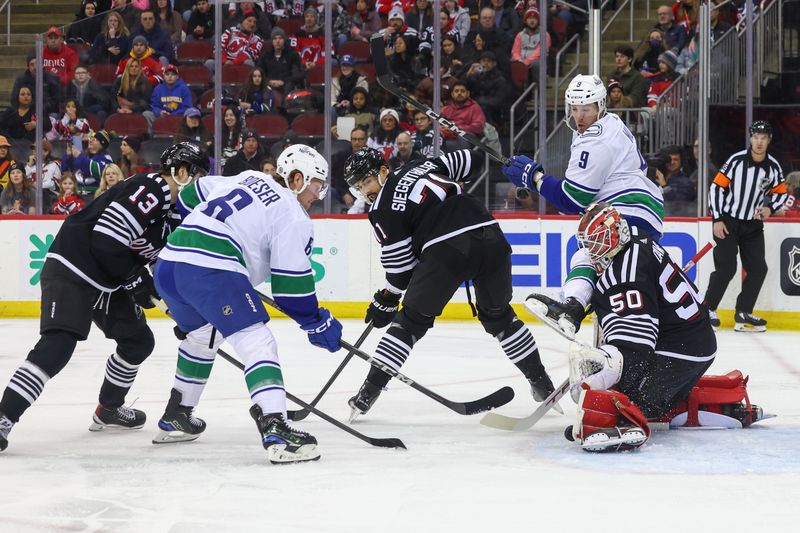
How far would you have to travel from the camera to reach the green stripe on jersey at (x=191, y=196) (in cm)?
395

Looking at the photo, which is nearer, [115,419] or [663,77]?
[115,419]

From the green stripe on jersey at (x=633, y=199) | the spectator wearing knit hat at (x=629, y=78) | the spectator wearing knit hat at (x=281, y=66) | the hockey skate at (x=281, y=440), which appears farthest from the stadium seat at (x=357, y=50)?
the hockey skate at (x=281, y=440)

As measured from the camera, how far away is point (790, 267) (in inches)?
304

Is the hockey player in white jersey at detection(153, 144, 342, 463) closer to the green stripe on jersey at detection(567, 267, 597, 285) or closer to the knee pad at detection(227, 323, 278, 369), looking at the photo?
the knee pad at detection(227, 323, 278, 369)

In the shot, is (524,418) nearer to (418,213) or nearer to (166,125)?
(418,213)

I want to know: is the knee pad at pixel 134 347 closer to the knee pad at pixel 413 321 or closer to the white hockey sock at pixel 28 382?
the white hockey sock at pixel 28 382

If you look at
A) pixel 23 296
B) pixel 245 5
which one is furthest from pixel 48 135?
pixel 245 5

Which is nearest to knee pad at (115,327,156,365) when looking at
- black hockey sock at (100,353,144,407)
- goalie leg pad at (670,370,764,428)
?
black hockey sock at (100,353,144,407)

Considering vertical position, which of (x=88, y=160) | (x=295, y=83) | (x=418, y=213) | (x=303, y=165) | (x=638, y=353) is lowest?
(x=638, y=353)

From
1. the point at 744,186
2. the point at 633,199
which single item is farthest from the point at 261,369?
the point at 744,186

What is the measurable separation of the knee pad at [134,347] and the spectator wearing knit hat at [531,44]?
4.57 metres

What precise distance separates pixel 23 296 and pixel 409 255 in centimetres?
493

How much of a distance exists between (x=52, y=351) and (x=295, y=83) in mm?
4882

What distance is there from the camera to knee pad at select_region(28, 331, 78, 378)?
12.6ft
